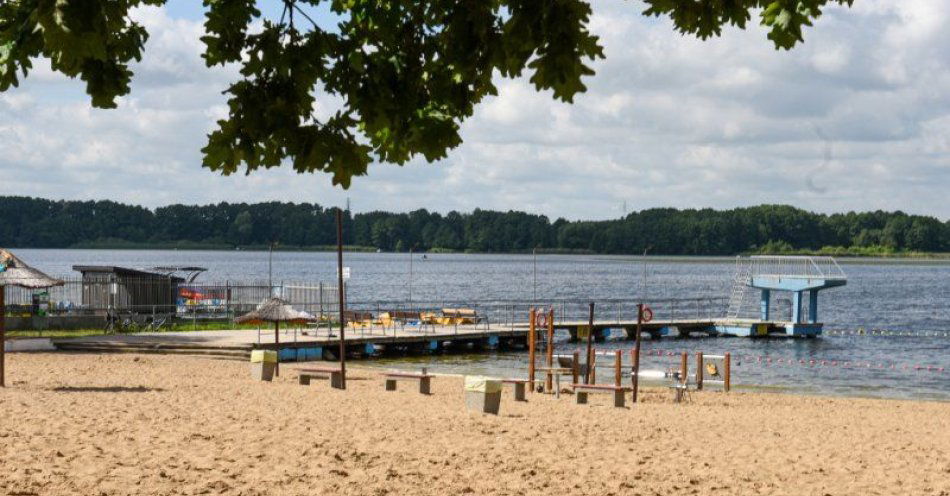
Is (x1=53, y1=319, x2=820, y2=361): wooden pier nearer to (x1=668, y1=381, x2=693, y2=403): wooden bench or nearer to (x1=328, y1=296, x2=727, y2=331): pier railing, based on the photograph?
(x1=328, y1=296, x2=727, y2=331): pier railing

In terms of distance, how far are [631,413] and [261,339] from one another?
17.8 m

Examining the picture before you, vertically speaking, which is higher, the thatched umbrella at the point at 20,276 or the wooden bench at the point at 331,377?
the thatched umbrella at the point at 20,276

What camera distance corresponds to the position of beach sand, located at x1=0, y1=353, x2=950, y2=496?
12719 millimetres

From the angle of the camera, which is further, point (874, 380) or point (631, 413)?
point (874, 380)

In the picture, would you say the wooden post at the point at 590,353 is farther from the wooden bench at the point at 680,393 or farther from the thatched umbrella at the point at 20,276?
the thatched umbrella at the point at 20,276

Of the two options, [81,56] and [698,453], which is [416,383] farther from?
[81,56]

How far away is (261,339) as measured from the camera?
122 feet

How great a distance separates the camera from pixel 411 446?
600 inches

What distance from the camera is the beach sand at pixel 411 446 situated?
12.7 m

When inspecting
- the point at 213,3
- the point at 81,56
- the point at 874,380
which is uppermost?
the point at 213,3

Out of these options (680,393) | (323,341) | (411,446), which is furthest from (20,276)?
(411,446)

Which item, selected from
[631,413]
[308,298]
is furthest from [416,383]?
[308,298]

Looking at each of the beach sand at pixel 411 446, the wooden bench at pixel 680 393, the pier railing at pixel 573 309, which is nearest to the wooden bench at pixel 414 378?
the beach sand at pixel 411 446

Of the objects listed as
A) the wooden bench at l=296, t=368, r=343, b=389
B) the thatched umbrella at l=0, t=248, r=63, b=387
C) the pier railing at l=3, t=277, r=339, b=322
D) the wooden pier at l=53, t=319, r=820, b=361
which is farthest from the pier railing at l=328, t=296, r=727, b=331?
the wooden bench at l=296, t=368, r=343, b=389
